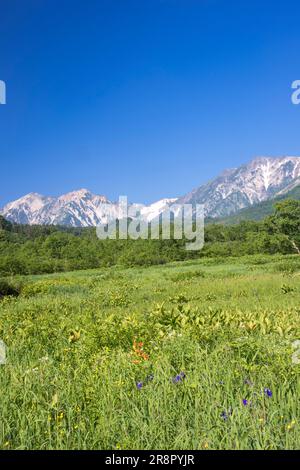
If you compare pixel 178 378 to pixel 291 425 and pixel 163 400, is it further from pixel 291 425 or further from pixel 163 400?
pixel 291 425

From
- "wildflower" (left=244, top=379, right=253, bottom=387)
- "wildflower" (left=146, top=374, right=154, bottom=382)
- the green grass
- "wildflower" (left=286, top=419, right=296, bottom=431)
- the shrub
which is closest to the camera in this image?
"wildflower" (left=286, top=419, right=296, bottom=431)

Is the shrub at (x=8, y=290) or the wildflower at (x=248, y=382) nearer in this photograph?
the wildflower at (x=248, y=382)

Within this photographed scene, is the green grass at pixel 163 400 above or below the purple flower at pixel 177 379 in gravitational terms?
below

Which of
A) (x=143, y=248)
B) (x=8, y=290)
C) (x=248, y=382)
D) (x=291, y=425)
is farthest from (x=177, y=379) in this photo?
(x=143, y=248)

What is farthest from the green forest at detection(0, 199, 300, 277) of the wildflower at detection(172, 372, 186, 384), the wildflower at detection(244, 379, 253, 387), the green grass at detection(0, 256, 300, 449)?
the wildflower at detection(244, 379, 253, 387)

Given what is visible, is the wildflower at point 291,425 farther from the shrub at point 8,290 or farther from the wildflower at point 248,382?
the shrub at point 8,290

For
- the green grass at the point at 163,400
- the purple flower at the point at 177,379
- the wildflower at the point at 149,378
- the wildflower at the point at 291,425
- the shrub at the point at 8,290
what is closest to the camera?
the wildflower at the point at 291,425

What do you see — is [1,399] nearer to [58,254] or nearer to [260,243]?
[260,243]

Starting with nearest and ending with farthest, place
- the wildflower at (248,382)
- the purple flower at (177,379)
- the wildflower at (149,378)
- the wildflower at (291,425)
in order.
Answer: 1. the wildflower at (291,425)
2. the wildflower at (248,382)
3. the purple flower at (177,379)
4. the wildflower at (149,378)

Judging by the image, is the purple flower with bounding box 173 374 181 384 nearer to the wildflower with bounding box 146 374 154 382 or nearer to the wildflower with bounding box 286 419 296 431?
the wildflower with bounding box 146 374 154 382

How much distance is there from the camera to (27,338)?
7.09m

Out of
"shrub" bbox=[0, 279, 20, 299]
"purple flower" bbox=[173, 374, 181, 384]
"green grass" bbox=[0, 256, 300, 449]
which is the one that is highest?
"purple flower" bbox=[173, 374, 181, 384]

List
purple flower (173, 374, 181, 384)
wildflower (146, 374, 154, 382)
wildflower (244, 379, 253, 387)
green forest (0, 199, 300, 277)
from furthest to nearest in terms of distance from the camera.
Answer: green forest (0, 199, 300, 277)
wildflower (146, 374, 154, 382)
purple flower (173, 374, 181, 384)
wildflower (244, 379, 253, 387)

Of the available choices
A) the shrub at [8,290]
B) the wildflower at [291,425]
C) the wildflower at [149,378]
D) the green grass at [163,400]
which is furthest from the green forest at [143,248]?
the wildflower at [291,425]
